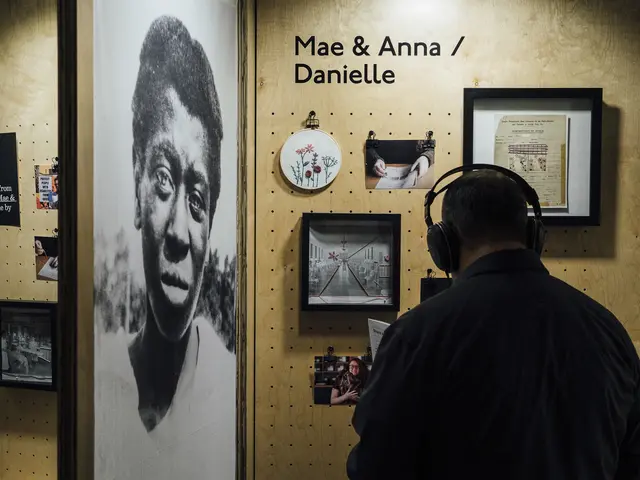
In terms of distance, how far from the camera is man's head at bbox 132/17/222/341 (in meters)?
1.14

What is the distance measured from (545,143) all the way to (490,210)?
39.1 inches

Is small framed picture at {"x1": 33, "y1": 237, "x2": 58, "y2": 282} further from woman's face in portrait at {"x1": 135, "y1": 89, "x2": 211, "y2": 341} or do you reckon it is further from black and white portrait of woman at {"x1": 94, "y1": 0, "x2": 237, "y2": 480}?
woman's face in portrait at {"x1": 135, "y1": 89, "x2": 211, "y2": 341}

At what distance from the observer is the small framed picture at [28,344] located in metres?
0.69

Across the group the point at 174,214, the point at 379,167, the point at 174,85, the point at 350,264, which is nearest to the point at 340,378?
the point at 350,264

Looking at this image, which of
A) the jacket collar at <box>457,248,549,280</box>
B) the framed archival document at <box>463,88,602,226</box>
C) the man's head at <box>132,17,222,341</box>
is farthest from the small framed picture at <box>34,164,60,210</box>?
the framed archival document at <box>463,88,602,226</box>

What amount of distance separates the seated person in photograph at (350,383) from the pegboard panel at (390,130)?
0.04 m

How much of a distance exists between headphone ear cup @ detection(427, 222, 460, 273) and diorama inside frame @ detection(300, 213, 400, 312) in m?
0.66

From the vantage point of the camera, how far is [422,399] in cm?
104

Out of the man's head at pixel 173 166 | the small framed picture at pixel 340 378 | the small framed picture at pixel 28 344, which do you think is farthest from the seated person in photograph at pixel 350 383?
the small framed picture at pixel 28 344

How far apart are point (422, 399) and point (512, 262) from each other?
0.31 meters

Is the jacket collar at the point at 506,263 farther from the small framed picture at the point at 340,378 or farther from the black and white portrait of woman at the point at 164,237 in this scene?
the small framed picture at the point at 340,378

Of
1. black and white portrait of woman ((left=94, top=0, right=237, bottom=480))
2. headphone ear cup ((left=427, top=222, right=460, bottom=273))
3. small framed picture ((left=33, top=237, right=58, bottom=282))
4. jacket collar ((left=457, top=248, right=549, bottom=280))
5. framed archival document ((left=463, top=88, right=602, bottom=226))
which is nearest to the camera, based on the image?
small framed picture ((left=33, top=237, right=58, bottom=282))

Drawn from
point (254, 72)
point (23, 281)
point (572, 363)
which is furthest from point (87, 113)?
point (254, 72)

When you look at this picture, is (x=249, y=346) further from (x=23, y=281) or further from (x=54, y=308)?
(x=23, y=281)
